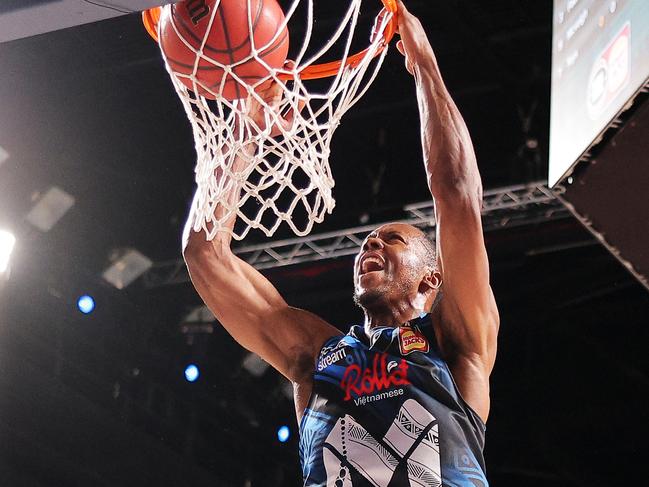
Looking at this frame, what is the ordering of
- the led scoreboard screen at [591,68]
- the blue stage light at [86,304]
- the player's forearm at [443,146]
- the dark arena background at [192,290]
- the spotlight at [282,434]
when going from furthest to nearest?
the spotlight at [282,434]
the blue stage light at [86,304]
the dark arena background at [192,290]
the player's forearm at [443,146]
the led scoreboard screen at [591,68]

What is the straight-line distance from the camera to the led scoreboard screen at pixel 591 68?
5.56 feet

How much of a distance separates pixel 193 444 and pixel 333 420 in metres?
3.63

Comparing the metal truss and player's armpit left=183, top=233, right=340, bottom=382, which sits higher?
player's armpit left=183, top=233, right=340, bottom=382

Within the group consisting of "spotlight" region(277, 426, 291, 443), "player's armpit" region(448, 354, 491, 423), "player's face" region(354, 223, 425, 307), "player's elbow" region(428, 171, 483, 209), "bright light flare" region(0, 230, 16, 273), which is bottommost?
"spotlight" region(277, 426, 291, 443)

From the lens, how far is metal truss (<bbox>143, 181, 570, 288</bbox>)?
4.92 metres

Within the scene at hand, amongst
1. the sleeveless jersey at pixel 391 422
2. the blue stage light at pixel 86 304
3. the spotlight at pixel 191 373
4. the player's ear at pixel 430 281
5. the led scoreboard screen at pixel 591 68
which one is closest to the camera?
the led scoreboard screen at pixel 591 68

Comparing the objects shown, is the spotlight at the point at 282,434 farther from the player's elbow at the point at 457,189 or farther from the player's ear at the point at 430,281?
the player's elbow at the point at 457,189

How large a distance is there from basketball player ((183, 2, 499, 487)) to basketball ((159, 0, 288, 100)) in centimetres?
12

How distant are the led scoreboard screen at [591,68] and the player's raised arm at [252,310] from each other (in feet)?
2.28

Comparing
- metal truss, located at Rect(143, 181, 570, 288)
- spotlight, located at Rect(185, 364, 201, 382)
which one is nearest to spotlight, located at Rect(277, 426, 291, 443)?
spotlight, located at Rect(185, 364, 201, 382)

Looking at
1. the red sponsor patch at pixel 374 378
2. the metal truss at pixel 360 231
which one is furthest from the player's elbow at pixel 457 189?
the metal truss at pixel 360 231

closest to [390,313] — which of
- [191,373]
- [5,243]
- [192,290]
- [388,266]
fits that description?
[388,266]

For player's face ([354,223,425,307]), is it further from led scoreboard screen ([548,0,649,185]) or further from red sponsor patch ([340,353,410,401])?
led scoreboard screen ([548,0,649,185])

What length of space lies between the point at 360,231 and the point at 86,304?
1474 millimetres
